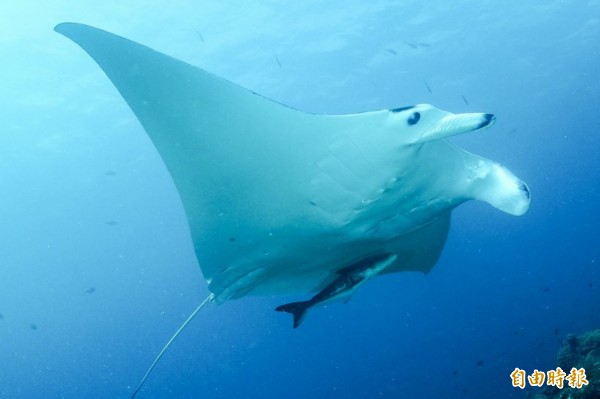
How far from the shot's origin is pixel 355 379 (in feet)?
161

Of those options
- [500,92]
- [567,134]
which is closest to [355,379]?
[567,134]

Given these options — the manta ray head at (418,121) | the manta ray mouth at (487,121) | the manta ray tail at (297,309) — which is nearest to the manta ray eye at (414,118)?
the manta ray head at (418,121)

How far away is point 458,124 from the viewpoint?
2.54 m

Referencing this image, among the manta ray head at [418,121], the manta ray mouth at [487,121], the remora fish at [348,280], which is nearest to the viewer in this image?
the manta ray mouth at [487,121]

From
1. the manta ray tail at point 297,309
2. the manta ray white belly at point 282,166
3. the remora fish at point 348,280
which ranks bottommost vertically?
the manta ray tail at point 297,309

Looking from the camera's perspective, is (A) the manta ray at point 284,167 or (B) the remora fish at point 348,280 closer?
(A) the manta ray at point 284,167

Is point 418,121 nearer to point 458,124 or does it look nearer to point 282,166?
point 458,124

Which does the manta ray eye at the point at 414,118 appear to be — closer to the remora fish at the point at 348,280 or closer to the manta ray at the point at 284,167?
the manta ray at the point at 284,167

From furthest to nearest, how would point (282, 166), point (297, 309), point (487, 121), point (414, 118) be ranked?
point (297, 309) → point (282, 166) → point (414, 118) → point (487, 121)

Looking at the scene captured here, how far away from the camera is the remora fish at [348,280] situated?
3.60m

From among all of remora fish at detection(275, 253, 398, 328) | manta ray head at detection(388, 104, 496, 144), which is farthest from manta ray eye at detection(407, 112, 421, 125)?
remora fish at detection(275, 253, 398, 328)

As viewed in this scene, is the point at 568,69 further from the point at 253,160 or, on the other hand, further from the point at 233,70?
the point at 253,160

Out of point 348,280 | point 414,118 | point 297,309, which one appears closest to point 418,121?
point 414,118

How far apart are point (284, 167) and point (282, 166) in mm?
15
